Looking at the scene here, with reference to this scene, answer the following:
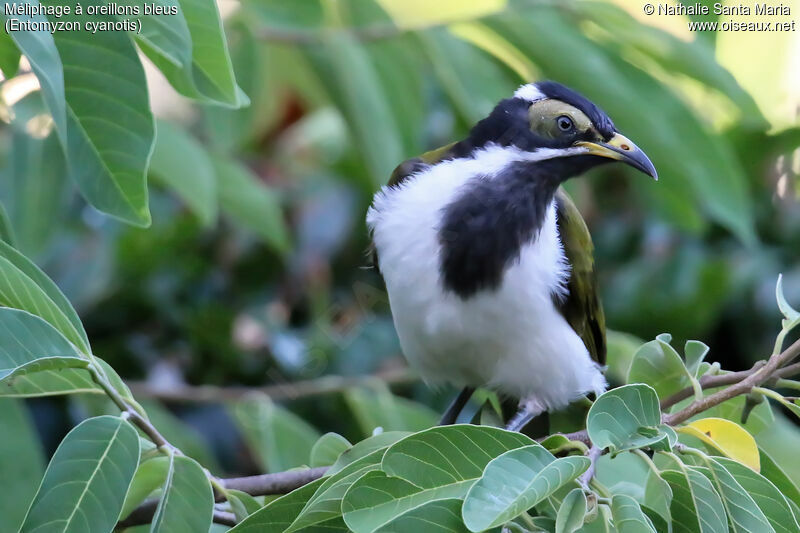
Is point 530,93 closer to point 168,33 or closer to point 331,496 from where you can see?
point 168,33

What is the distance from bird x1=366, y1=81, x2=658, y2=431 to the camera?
101 inches

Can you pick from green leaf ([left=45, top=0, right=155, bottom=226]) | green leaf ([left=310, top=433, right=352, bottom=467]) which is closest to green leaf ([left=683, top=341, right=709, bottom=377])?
green leaf ([left=310, top=433, right=352, bottom=467])

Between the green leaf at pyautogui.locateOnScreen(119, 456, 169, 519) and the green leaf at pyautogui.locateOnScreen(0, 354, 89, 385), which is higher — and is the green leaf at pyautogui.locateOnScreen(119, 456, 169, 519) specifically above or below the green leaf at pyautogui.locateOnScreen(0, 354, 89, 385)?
below

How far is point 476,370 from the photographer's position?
9.10ft

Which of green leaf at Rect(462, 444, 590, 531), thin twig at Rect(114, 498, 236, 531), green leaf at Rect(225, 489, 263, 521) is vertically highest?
green leaf at Rect(462, 444, 590, 531)

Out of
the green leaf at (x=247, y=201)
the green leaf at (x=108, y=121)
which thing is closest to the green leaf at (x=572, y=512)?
the green leaf at (x=108, y=121)

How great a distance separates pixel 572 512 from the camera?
150 cm

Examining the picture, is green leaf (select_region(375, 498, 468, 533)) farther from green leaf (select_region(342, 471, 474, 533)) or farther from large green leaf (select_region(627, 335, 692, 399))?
large green leaf (select_region(627, 335, 692, 399))

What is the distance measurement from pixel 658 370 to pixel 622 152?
0.77 meters

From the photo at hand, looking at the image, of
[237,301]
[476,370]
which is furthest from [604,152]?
[237,301]

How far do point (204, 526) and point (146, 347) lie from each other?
3.14 metres

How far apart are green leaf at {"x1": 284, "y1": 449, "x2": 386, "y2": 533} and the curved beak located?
1.25m

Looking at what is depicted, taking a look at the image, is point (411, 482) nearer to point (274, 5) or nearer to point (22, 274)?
point (22, 274)

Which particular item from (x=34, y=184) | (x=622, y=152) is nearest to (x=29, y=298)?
(x=622, y=152)
